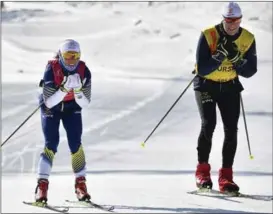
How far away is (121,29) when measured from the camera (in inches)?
869

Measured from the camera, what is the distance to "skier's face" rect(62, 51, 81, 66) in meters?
6.29

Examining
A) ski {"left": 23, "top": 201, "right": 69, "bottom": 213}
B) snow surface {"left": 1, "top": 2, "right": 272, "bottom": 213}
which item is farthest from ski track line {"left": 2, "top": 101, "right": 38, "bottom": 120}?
ski {"left": 23, "top": 201, "right": 69, "bottom": 213}

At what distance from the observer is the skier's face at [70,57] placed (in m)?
6.29

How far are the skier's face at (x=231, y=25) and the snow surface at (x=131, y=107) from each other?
4.64 ft

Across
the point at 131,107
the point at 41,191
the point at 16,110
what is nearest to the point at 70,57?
the point at 41,191

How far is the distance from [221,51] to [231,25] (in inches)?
9.1

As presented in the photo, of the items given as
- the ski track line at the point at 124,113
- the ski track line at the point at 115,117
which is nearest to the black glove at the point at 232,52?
Result: the ski track line at the point at 115,117

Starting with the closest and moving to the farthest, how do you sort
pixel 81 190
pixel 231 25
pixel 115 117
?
pixel 81 190 < pixel 231 25 < pixel 115 117

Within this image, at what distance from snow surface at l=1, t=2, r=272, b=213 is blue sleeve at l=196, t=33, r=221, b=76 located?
3.60ft

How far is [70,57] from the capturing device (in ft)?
20.7

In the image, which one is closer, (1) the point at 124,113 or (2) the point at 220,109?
(2) the point at 220,109

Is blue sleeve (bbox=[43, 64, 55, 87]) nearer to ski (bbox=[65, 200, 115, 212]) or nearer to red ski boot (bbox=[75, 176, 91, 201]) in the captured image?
red ski boot (bbox=[75, 176, 91, 201])

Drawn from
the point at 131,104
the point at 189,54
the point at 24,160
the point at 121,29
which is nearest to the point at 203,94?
the point at 24,160

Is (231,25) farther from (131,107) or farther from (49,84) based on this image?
(131,107)
